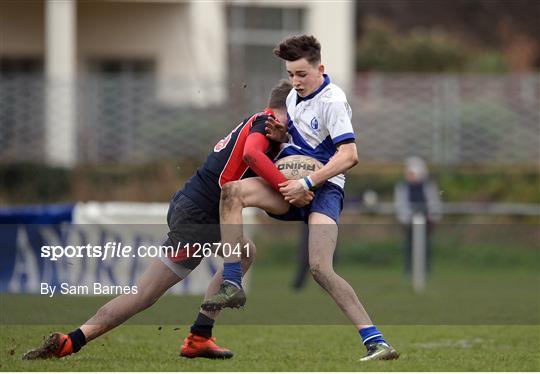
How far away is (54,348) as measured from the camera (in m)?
8.06

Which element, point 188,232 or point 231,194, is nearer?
point 231,194

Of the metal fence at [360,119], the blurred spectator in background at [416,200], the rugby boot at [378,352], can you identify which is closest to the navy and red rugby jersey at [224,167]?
the rugby boot at [378,352]

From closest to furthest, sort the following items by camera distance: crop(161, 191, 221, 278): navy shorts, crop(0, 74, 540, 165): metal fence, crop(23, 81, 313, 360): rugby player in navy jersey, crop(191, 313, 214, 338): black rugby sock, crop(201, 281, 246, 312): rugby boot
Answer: crop(201, 281, 246, 312): rugby boot
crop(23, 81, 313, 360): rugby player in navy jersey
crop(161, 191, 221, 278): navy shorts
crop(191, 313, 214, 338): black rugby sock
crop(0, 74, 540, 165): metal fence

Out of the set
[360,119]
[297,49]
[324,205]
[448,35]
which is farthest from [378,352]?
[448,35]

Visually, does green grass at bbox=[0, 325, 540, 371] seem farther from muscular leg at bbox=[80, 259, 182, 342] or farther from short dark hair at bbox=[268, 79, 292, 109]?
short dark hair at bbox=[268, 79, 292, 109]

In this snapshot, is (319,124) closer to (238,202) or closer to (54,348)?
(238,202)

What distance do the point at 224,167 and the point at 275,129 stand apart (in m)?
0.44

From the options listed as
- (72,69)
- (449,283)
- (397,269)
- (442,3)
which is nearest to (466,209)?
(397,269)

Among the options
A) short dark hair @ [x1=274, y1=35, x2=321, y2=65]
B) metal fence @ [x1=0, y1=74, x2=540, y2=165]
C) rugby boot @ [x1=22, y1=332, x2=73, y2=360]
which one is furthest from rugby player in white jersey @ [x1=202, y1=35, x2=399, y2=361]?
metal fence @ [x1=0, y1=74, x2=540, y2=165]

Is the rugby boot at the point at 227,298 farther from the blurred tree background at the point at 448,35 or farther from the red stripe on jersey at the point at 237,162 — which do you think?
the blurred tree background at the point at 448,35

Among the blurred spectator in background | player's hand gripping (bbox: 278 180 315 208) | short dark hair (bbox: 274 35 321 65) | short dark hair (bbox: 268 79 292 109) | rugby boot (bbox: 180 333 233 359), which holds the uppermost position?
short dark hair (bbox: 274 35 321 65)

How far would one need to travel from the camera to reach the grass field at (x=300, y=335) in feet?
26.7

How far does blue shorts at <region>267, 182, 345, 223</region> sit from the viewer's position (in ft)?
26.5

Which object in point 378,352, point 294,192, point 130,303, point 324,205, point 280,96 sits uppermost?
point 280,96
